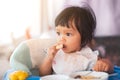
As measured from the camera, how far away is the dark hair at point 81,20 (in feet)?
2.86

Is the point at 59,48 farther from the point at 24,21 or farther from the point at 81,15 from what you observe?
the point at 24,21

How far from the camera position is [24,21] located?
131 cm

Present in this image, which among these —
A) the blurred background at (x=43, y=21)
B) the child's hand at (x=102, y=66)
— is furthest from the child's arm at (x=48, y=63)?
the blurred background at (x=43, y=21)

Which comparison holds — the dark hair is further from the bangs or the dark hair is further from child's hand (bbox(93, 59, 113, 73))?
child's hand (bbox(93, 59, 113, 73))

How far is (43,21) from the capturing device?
1.34m

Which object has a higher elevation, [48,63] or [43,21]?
[43,21]

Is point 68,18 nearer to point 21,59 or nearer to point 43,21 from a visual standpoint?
point 21,59

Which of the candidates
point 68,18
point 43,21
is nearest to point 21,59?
point 68,18

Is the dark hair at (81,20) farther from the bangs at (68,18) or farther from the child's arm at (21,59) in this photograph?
the child's arm at (21,59)

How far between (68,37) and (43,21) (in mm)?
488

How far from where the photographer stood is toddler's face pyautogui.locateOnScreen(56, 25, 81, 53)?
0.87m

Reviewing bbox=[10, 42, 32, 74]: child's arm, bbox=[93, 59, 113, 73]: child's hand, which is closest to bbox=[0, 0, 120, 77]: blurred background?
bbox=[10, 42, 32, 74]: child's arm

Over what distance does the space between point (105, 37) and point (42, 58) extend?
18.3 inches

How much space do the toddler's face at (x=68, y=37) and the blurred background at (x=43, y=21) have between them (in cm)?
40
